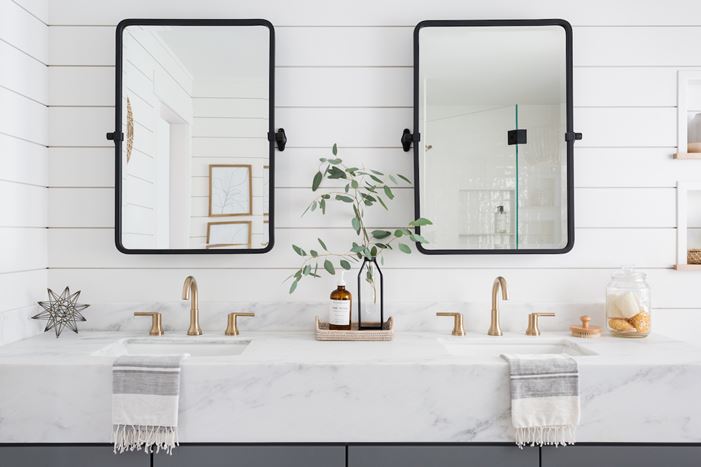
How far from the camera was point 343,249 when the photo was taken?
179 centimetres

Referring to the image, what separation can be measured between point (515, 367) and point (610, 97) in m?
1.04

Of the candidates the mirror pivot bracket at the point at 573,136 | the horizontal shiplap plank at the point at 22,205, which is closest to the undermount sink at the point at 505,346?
the mirror pivot bracket at the point at 573,136

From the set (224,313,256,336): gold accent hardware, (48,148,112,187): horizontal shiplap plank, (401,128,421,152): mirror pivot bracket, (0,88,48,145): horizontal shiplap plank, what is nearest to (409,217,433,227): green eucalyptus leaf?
(401,128,421,152): mirror pivot bracket

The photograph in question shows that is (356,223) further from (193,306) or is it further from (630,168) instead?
(630,168)

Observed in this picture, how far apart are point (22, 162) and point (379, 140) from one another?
1.13 meters

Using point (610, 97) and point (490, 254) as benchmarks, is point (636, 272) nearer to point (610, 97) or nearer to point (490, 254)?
point (490, 254)

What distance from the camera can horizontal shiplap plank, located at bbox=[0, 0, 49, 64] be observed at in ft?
5.11

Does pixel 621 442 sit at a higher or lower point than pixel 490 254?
lower

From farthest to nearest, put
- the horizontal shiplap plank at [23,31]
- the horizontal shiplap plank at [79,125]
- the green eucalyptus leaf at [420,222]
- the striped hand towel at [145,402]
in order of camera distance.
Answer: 1. the horizontal shiplap plank at [79,125]
2. the green eucalyptus leaf at [420,222]
3. the horizontal shiplap plank at [23,31]
4. the striped hand towel at [145,402]

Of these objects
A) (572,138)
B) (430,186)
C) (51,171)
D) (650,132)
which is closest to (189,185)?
(51,171)

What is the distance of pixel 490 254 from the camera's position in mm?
1770

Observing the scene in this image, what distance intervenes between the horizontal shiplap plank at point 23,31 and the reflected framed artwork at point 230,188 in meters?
0.66

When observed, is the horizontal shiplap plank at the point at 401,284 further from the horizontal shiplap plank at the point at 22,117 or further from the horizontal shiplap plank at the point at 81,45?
the horizontal shiplap plank at the point at 81,45

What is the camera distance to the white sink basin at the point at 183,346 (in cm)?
164
